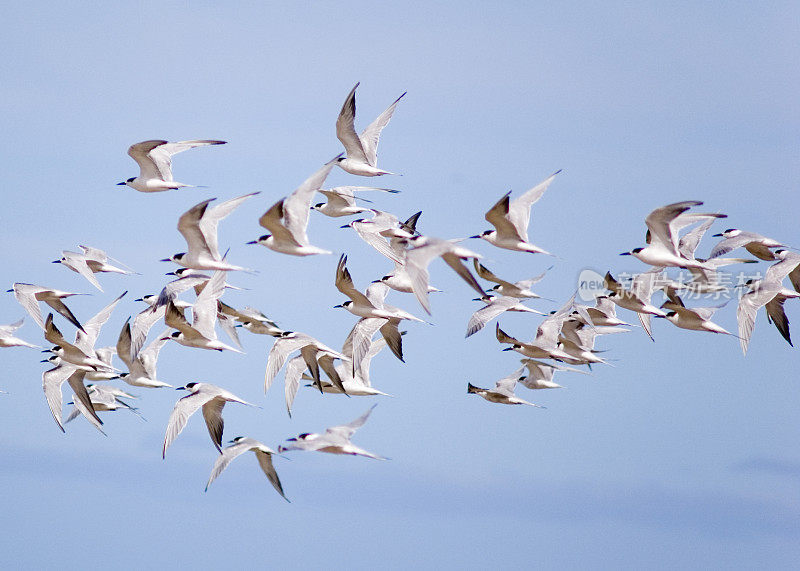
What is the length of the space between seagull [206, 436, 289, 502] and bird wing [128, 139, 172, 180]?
218 inches

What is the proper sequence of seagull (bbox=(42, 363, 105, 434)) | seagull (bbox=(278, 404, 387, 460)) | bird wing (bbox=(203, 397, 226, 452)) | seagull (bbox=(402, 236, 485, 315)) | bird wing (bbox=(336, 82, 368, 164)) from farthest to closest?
seagull (bbox=(42, 363, 105, 434)) → bird wing (bbox=(336, 82, 368, 164)) → bird wing (bbox=(203, 397, 226, 452)) → seagull (bbox=(278, 404, 387, 460)) → seagull (bbox=(402, 236, 485, 315))

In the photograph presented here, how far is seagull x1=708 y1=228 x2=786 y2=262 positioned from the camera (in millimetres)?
23406

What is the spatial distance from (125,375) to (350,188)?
5411 mm

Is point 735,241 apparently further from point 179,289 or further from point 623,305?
point 179,289

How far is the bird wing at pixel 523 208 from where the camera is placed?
21.5 meters

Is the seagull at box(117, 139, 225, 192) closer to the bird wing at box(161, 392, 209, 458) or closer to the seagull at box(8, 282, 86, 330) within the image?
the seagull at box(8, 282, 86, 330)

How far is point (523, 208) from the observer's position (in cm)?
2167

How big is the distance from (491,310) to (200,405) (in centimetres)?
601

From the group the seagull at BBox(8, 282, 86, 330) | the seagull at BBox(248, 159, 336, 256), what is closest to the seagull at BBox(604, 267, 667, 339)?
the seagull at BBox(248, 159, 336, 256)

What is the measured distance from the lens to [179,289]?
24.7m

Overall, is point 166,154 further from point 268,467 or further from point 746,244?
point 746,244

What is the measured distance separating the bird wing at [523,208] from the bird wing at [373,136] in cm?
379

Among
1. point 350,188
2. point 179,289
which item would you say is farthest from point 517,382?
point 179,289

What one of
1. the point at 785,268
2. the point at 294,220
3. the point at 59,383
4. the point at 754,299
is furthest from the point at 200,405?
the point at 785,268
